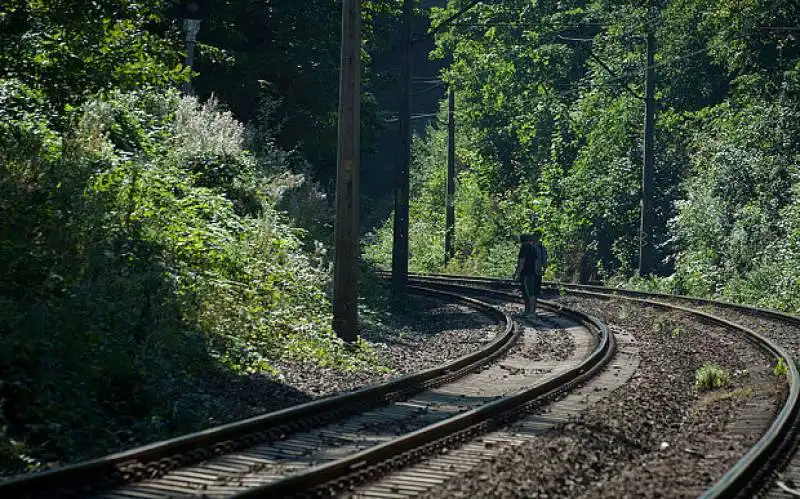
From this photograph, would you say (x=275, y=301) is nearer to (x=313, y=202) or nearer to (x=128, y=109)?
(x=128, y=109)

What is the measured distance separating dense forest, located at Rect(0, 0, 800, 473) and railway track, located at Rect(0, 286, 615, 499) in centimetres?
93

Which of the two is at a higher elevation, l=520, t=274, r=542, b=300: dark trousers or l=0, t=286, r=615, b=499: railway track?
l=520, t=274, r=542, b=300: dark trousers

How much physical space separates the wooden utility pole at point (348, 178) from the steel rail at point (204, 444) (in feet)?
8.39

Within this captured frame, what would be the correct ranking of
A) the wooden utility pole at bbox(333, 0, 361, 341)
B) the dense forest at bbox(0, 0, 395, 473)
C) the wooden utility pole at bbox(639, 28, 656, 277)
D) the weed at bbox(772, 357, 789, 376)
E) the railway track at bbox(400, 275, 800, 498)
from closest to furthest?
the railway track at bbox(400, 275, 800, 498)
the dense forest at bbox(0, 0, 395, 473)
the weed at bbox(772, 357, 789, 376)
the wooden utility pole at bbox(333, 0, 361, 341)
the wooden utility pole at bbox(639, 28, 656, 277)

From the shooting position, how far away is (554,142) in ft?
163

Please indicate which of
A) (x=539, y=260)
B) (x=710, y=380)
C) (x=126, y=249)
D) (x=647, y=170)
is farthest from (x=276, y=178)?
(x=647, y=170)

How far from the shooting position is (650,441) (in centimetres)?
1005

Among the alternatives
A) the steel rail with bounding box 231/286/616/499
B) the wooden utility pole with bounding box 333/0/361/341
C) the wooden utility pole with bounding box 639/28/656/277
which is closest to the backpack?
the wooden utility pole with bounding box 333/0/361/341

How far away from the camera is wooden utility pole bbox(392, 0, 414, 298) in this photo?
27734mm

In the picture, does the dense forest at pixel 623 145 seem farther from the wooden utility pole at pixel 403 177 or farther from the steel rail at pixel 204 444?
the steel rail at pixel 204 444

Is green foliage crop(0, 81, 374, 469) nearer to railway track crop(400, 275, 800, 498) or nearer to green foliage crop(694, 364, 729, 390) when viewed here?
green foliage crop(694, 364, 729, 390)

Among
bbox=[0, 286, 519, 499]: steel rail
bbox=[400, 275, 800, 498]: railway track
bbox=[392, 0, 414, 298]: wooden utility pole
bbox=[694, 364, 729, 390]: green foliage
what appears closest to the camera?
bbox=[0, 286, 519, 499]: steel rail

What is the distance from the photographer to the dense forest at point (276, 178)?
11617 millimetres

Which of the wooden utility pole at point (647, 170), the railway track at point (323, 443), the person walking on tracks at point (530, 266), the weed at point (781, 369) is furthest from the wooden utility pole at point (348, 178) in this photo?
the wooden utility pole at point (647, 170)
